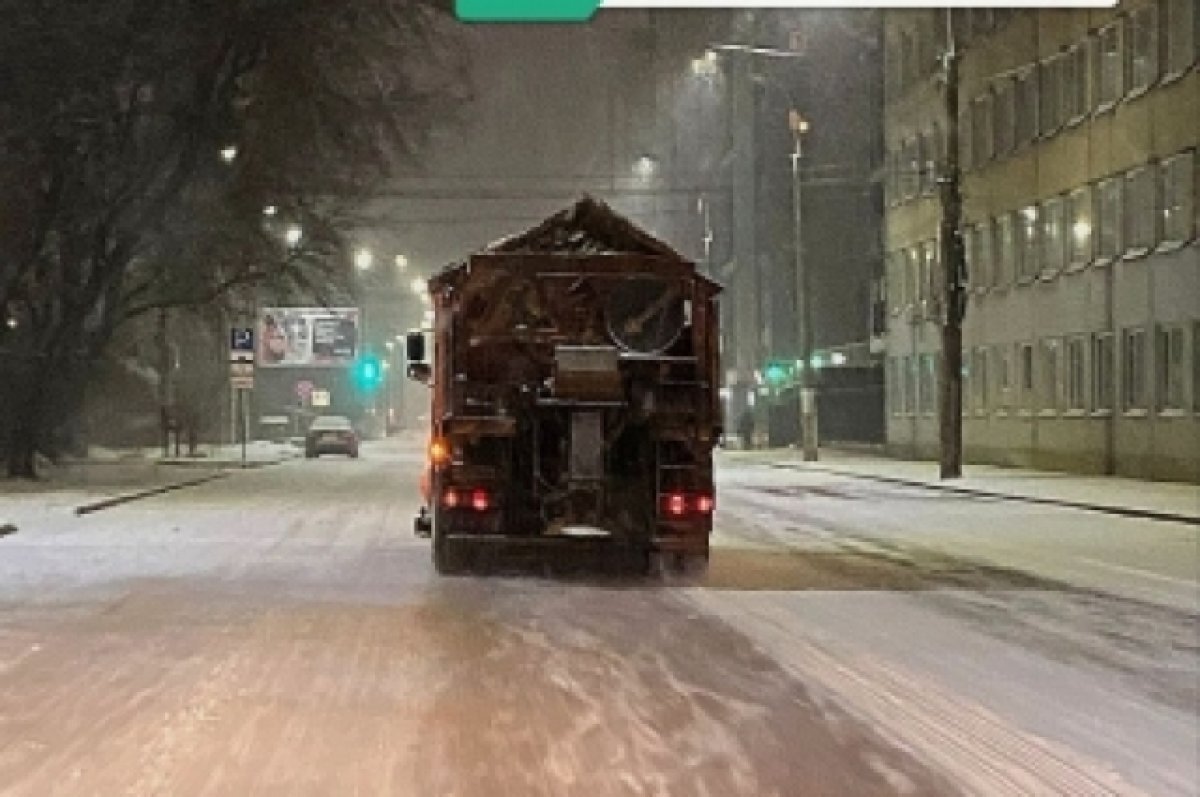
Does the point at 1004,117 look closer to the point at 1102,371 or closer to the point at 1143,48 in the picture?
the point at 1102,371

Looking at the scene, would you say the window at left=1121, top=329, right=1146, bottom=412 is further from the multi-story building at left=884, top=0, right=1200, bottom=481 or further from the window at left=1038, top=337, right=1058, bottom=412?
the window at left=1038, top=337, right=1058, bottom=412

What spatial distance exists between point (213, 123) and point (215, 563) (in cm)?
2204

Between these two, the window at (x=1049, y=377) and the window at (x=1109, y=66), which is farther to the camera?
the window at (x=1049, y=377)

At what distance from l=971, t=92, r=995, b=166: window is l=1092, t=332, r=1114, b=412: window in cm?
1032

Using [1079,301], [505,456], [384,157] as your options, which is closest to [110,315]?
[384,157]

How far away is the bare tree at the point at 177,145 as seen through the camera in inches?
1495

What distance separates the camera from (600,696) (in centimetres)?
1204

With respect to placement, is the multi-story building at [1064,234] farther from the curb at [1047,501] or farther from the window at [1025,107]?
the curb at [1047,501]

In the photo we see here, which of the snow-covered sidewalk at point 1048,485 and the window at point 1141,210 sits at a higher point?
the window at point 1141,210

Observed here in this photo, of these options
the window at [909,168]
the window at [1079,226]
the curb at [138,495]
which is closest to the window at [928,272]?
the window at [909,168]

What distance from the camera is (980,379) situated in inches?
2202

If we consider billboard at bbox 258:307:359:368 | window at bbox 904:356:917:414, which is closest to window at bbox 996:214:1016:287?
window at bbox 904:356:917:414

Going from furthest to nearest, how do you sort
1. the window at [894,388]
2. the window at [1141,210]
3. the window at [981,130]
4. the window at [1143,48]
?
the window at [894,388], the window at [981,130], the window at [1141,210], the window at [1143,48]

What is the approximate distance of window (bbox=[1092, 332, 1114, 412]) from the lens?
44875 millimetres
